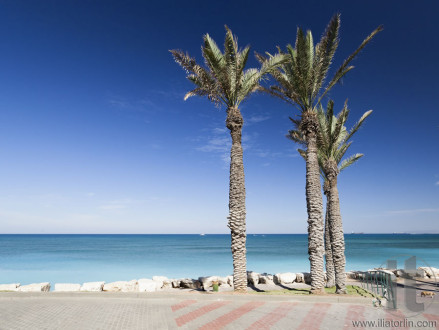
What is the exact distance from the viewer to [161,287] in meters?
18.2

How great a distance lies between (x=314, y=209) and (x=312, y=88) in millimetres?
6211

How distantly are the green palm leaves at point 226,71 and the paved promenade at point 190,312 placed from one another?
9.82 metres

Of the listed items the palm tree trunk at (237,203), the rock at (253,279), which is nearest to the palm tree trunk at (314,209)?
the palm tree trunk at (237,203)

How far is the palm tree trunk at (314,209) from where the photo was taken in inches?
557

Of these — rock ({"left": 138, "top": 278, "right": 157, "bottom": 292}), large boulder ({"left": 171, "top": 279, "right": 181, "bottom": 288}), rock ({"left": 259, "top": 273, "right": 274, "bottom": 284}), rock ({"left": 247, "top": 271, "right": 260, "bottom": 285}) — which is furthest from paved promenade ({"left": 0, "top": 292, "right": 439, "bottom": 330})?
rock ({"left": 259, "top": 273, "right": 274, "bottom": 284})

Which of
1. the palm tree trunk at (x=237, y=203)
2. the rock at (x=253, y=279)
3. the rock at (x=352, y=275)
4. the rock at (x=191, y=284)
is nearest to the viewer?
the palm tree trunk at (x=237, y=203)

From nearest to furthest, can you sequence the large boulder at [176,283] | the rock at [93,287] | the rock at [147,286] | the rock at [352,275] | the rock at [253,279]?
the rock at [93,287] < the rock at [147,286] < the large boulder at [176,283] < the rock at [253,279] < the rock at [352,275]

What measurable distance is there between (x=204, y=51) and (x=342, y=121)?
8.27 metres

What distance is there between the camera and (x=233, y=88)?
52.2ft

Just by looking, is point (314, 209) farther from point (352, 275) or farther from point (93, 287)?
point (93, 287)

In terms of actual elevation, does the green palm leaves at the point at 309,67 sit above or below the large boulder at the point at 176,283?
above

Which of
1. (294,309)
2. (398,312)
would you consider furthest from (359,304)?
(294,309)

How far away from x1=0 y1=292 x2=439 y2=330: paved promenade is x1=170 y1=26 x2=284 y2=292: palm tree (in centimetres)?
288

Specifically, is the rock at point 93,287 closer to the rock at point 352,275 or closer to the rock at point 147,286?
the rock at point 147,286
